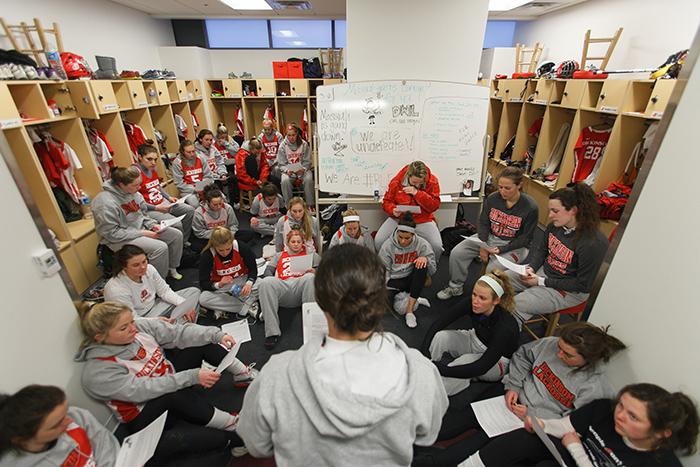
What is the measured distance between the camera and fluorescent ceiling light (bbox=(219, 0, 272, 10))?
517 cm

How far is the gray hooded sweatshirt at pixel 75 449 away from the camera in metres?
1.12

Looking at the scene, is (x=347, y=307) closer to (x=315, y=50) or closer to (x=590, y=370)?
(x=590, y=370)

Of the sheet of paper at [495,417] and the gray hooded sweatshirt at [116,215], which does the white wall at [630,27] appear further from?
the gray hooded sweatshirt at [116,215]

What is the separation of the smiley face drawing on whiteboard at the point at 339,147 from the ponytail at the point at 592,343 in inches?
92.1

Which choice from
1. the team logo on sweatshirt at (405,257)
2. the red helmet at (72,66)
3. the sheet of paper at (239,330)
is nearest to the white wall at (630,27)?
the team logo on sweatshirt at (405,257)

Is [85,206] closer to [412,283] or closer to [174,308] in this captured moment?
[174,308]

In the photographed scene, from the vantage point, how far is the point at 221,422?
1744mm

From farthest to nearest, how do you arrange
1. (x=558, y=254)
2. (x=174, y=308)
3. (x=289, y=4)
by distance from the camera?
(x=289, y=4) < (x=174, y=308) < (x=558, y=254)

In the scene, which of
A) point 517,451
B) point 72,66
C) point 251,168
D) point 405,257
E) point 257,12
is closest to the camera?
point 517,451

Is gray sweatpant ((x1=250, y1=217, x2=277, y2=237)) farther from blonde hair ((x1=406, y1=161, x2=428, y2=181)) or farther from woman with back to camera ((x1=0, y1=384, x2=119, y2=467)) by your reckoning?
woman with back to camera ((x1=0, y1=384, x2=119, y2=467))

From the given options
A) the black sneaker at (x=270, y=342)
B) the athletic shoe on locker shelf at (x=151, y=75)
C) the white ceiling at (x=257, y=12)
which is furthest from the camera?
the white ceiling at (x=257, y=12)

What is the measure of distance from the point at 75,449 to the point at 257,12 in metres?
6.82

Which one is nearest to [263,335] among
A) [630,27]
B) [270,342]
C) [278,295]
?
[270,342]

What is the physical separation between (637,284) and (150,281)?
115 inches
